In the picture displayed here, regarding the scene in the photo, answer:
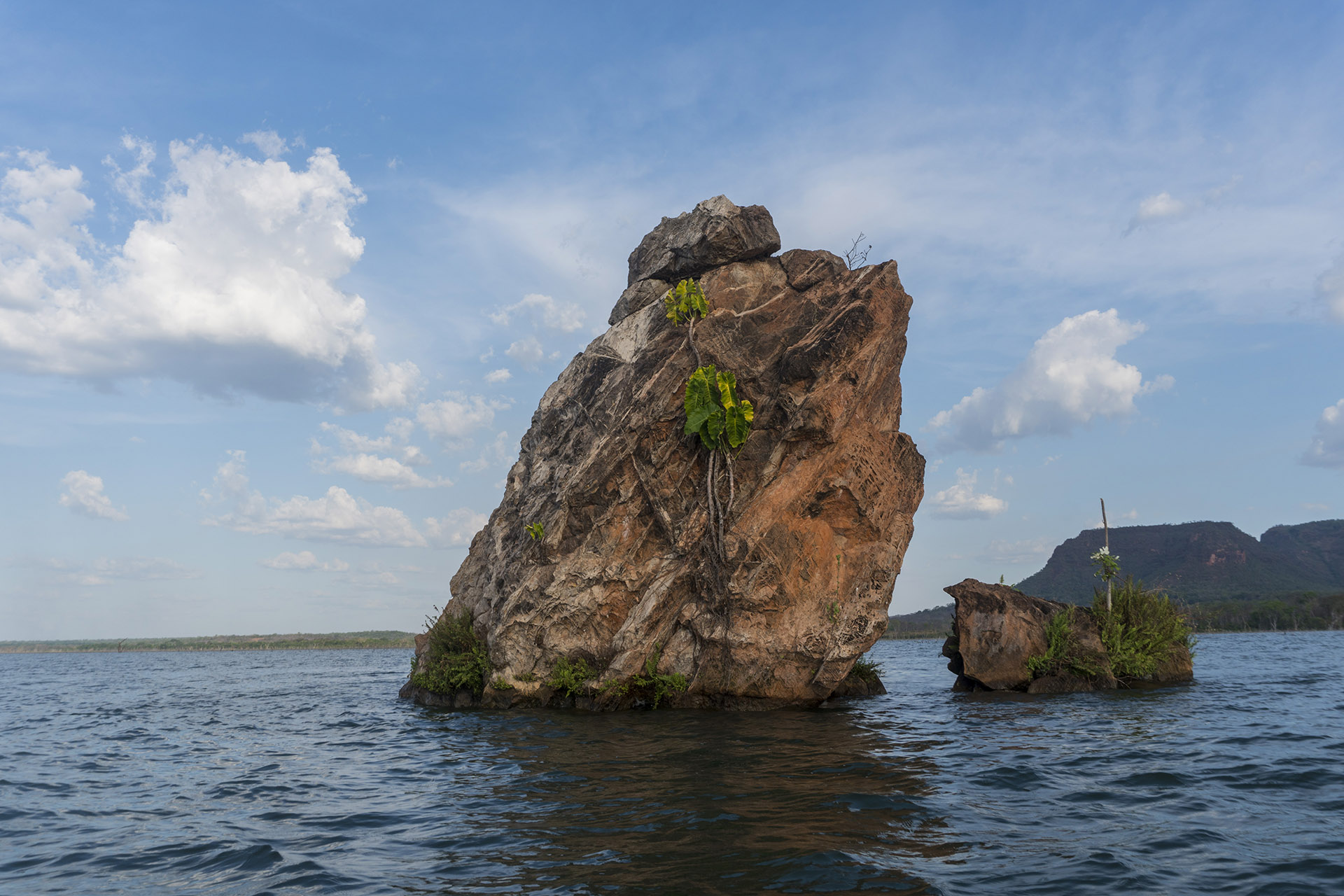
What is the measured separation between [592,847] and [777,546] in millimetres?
15616

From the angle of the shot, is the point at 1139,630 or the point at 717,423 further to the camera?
the point at 1139,630

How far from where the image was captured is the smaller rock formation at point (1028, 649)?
94.1ft

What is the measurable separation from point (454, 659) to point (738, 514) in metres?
13.0

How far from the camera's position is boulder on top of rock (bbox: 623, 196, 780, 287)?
96.3ft

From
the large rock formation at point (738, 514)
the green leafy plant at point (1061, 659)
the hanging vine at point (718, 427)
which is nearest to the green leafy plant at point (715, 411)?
the hanging vine at point (718, 427)

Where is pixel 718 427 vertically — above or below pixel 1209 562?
above

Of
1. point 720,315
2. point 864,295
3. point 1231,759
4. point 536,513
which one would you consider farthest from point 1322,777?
point 536,513

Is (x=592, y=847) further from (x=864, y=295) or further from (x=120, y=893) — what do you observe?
(x=864, y=295)

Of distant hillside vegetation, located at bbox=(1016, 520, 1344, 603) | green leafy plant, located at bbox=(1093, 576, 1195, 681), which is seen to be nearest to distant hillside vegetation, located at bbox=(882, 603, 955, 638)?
distant hillside vegetation, located at bbox=(1016, 520, 1344, 603)

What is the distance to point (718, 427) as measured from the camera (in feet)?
82.3

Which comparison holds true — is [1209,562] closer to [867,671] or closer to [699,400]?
[867,671]

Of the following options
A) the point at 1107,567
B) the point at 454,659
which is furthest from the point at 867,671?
the point at 454,659

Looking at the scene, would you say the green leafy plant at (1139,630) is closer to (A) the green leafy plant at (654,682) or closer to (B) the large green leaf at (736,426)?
(B) the large green leaf at (736,426)

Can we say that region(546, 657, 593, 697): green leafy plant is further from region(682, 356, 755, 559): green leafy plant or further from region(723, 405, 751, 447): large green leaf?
region(723, 405, 751, 447): large green leaf
